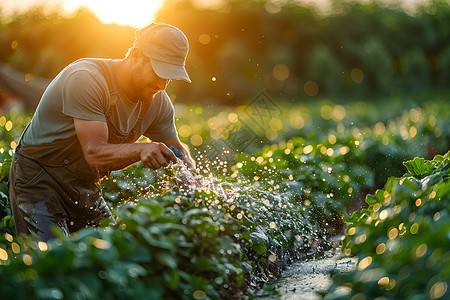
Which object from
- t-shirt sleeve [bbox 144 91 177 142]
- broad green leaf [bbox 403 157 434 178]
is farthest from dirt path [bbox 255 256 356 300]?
t-shirt sleeve [bbox 144 91 177 142]

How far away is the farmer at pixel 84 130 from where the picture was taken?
123 inches

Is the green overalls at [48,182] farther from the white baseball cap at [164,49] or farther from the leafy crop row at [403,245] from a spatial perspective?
the leafy crop row at [403,245]

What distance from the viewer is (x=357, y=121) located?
12648 millimetres

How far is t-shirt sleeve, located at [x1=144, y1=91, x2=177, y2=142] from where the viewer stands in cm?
390

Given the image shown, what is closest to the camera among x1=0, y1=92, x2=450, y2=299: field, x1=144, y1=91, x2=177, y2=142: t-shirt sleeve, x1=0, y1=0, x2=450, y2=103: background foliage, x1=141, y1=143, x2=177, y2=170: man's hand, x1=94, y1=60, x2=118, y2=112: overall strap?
x1=0, y1=92, x2=450, y2=299: field

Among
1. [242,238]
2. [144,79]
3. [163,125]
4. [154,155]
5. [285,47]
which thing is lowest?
[285,47]

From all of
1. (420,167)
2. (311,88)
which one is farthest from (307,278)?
(311,88)

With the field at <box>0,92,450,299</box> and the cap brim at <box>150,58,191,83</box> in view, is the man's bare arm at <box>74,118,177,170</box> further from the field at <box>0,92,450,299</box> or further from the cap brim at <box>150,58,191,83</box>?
the cap brim at <box>150,58,191,83</box>

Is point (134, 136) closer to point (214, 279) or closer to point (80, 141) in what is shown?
point (80, 141)

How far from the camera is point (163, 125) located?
13.0 feet

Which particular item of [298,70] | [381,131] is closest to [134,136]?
[381,131]

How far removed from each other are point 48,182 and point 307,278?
1.89 m

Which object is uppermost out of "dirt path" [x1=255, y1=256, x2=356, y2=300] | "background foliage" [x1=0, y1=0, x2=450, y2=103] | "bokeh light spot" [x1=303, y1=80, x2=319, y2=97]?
"dirt path" [x1=255, y1=256, x2=356, y2=300]

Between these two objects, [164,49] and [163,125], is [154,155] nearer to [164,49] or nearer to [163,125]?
[164,49]
